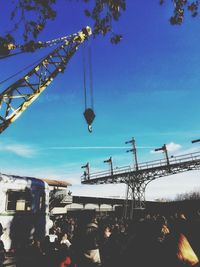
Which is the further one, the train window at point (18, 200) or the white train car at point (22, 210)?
the train window at point (18, 200)

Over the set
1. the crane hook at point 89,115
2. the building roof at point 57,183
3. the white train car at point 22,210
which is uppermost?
the crane hook at point 89,115

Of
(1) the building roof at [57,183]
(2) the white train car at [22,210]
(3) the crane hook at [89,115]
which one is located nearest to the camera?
(2) the white train car at [22,210]

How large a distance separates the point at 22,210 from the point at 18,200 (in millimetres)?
525

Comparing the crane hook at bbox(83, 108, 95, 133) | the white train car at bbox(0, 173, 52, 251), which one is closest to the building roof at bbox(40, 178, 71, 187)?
the white train car at bbox(0, 173, 52, 251)

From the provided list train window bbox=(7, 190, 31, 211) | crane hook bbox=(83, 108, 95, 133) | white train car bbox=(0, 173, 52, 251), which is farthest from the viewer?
crane hook bbox=(83, 108, 95, 133)

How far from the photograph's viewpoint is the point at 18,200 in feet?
39.0

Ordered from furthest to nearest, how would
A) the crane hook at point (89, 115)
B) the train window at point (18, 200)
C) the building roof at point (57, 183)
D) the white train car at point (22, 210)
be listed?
the building roof at point (57, 183), the crane hook at point (89, 115), the train window at point (18, 200), the white train car at point (22, 210)

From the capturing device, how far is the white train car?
11141 millimetres

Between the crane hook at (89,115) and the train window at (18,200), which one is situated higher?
the crane hook at (89,115)

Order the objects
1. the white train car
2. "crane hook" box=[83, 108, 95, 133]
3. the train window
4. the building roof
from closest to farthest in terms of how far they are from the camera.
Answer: the white train car → the train window → "crane hook" box=[83, 108, 95, 133] → the building roof

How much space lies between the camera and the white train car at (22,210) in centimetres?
1114

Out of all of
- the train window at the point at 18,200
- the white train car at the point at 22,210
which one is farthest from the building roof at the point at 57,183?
the train window at the point at 18,200

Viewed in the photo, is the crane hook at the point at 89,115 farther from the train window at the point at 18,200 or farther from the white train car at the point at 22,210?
the train window at the point at 18,200

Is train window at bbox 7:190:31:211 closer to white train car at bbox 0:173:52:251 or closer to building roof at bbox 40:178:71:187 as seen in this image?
white train car at bbox 0:173:52:251
